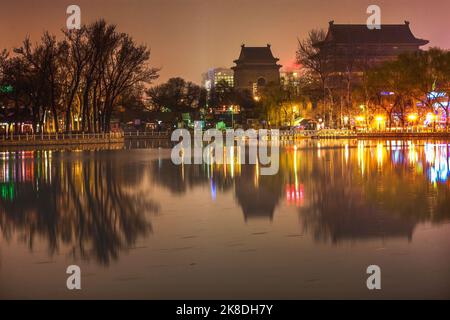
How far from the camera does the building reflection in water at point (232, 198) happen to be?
13.8 metres

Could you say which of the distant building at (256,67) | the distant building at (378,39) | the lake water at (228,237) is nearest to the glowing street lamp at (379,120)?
the distant building at (378,39)

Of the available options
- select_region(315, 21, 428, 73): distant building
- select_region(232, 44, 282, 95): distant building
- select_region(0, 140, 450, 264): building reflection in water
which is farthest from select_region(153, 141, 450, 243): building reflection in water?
select_region(232, 44, 282, 95): distant building

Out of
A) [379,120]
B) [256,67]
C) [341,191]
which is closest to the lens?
[341,191]

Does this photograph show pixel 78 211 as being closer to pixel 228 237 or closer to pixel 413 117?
pixel 228 237

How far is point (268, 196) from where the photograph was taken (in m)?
19.9

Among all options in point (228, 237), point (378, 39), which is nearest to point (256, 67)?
point (378, 39)

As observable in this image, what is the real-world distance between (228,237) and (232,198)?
6.34 meters

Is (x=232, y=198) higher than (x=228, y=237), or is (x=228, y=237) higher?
(x=232, y=198)

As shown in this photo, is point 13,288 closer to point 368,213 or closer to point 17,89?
point 368,213

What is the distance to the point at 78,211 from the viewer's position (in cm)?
1712

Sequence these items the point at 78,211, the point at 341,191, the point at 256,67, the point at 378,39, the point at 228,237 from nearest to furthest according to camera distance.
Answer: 1. the point at 228,237
2. the point at 78,211
3. the point at 341,191
4. the point at 378,39
5. the point at 256,67

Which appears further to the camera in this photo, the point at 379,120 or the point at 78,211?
the point at 379,120

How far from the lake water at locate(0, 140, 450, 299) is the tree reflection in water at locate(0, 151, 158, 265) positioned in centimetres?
3
